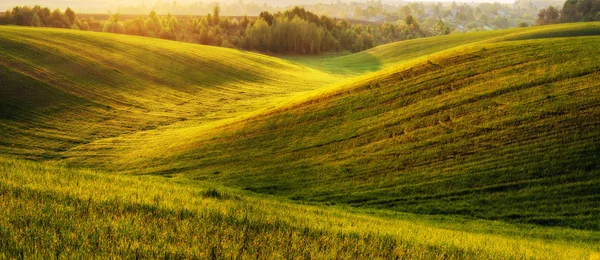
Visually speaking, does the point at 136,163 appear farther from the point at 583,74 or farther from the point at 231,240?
the point at 583,74

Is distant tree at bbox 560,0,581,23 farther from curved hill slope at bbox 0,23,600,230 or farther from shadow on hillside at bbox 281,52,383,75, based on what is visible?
curved hill slope at bbox 0,23,600,230

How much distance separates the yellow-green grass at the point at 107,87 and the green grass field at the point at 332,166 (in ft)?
1.07

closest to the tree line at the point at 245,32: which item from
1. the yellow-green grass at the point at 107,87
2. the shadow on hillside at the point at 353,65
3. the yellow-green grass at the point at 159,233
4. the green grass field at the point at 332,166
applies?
the shadow on hillside at the point at 353,65

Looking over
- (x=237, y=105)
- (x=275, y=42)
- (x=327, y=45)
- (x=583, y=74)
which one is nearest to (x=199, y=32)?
(x=275, y=42)

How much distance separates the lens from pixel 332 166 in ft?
82.1

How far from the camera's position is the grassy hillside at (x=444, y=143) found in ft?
65.0

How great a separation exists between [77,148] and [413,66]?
2850 centimetres

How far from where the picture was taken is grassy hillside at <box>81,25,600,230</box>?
19.8 m

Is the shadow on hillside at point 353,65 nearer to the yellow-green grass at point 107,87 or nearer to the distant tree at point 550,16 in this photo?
the yellow-green grass at point 107,87

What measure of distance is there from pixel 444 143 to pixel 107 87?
4407 centimetres

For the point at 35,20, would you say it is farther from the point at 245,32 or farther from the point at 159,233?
the point at 159,233

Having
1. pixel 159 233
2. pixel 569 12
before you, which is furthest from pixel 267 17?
pixel 159 233

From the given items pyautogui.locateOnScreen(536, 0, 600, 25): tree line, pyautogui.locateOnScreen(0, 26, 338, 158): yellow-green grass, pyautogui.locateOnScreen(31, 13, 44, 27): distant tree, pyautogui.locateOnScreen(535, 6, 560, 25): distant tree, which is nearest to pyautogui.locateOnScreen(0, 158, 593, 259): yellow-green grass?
pyautogui.locateOnScreen(0, 26, 338, 158): yellow-green grass

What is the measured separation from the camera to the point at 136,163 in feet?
100
